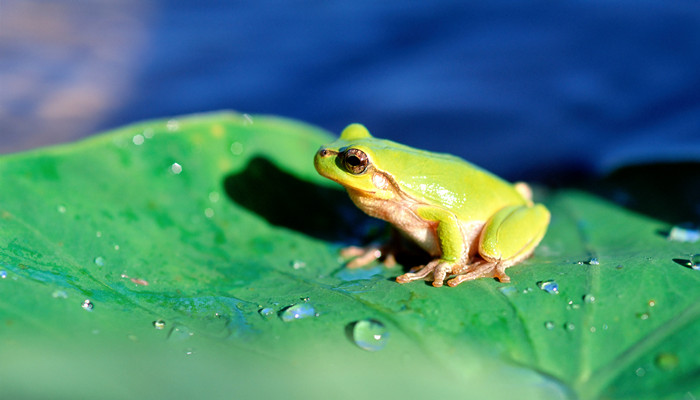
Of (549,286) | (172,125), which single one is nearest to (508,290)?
(549,286)

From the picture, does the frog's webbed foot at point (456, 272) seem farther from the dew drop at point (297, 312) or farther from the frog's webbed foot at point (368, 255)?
the dew drop at point (297, 312)

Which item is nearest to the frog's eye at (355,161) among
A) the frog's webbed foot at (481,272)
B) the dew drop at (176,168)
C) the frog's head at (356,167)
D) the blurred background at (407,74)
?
the frog's head at (356,167)

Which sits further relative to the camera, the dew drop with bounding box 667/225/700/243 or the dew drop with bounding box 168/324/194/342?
the dew drop with bounding box 667/225/700/243

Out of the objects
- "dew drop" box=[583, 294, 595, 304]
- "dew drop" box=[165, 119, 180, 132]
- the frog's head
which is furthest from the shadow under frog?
"dew drop" box=[583, 294, 595, 304]

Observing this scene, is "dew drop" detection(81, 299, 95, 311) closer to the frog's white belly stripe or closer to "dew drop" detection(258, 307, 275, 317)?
"dew drop" detection(258, 307, 275, 317)

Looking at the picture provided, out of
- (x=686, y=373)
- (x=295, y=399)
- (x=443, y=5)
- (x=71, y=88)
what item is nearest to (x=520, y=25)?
(x=443, y=5)

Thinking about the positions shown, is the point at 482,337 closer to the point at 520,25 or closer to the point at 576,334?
the point at 576,334

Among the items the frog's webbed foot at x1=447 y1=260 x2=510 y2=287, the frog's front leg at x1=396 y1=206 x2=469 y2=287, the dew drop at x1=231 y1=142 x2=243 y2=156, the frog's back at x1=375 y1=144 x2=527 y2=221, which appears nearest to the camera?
the frog's webbed foot at x1=447 y1=260 x2=510 y2=287
